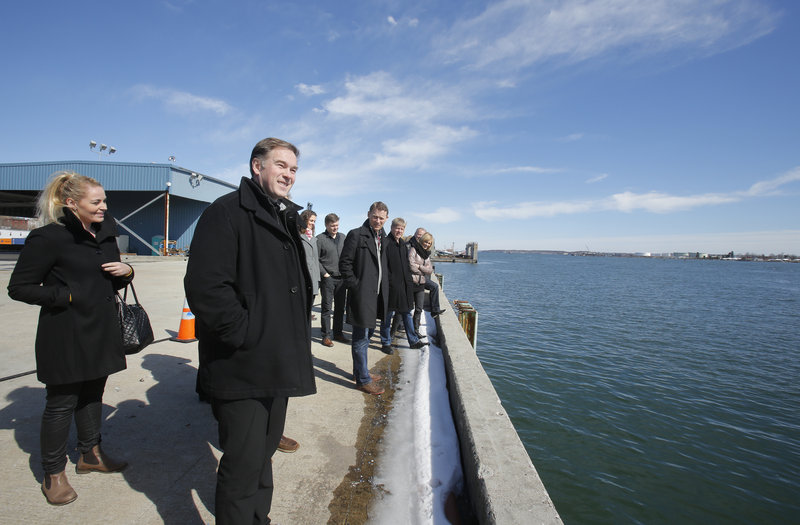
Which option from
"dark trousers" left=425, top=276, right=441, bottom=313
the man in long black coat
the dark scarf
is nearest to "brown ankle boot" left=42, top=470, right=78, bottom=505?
the man in long black coat

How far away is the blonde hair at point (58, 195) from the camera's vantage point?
2.17 meters

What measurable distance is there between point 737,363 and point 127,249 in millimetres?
31737

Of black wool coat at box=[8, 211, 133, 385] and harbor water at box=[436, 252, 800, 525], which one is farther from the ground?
black wool coat at box=[8, 211, 133, 385]

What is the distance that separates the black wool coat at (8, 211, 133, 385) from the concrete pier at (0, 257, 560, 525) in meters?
0.72

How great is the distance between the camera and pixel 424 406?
149 inches

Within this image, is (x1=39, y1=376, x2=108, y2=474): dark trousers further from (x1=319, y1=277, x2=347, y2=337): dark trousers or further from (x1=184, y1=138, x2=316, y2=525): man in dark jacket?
(x1=319, y1=277, x2=347, y2=337): dark trousers

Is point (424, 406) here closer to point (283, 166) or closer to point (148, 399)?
point (148, 399)

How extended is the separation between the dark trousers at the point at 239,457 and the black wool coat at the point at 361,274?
2.34 meters

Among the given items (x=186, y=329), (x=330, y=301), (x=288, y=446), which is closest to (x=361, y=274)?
(x=288, y=446)

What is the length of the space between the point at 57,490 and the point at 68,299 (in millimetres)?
1051

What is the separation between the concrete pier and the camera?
212 cm

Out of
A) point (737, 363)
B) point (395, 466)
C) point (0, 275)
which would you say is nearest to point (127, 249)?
point (0, 275)

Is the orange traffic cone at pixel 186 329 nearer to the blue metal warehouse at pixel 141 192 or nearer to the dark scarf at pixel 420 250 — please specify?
the dark scarf at pixel 420 250

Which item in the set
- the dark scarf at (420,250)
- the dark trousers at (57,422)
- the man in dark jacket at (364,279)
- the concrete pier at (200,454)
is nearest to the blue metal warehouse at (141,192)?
the dark scarf at (420,250)
